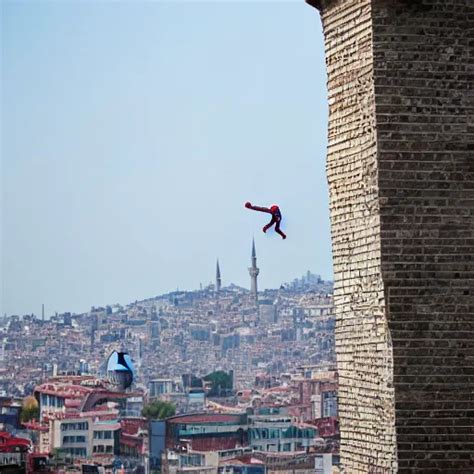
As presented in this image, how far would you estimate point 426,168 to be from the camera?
784cm

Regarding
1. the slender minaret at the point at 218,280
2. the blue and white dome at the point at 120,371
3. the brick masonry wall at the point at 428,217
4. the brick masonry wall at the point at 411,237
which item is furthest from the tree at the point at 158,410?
the brick masonry wall at the point at 428,217

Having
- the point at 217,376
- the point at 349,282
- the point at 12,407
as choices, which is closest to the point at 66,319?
the point at 217,376

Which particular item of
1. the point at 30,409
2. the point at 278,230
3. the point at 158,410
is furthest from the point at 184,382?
the point at 278,230

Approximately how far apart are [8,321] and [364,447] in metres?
55.6

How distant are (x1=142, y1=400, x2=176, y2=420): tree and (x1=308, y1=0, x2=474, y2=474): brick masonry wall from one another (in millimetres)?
44720

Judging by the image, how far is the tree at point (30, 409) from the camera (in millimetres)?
49250

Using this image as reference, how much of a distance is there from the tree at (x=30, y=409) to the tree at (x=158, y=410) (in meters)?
3.87

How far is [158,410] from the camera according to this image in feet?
175

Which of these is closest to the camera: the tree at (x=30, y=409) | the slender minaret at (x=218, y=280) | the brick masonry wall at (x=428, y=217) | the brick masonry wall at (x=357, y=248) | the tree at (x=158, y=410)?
the brick masonry wall at (x=428, y=217)

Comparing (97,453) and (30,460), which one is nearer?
(30,460)

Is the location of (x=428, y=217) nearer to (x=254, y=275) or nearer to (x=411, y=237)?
(x=411, y=237)

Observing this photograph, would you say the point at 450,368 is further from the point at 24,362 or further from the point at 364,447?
the point at 24,362

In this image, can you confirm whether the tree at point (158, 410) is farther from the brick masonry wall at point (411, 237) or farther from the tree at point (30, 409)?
the brick masonry wall at point (411, 237)

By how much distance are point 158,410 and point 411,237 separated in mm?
46176
